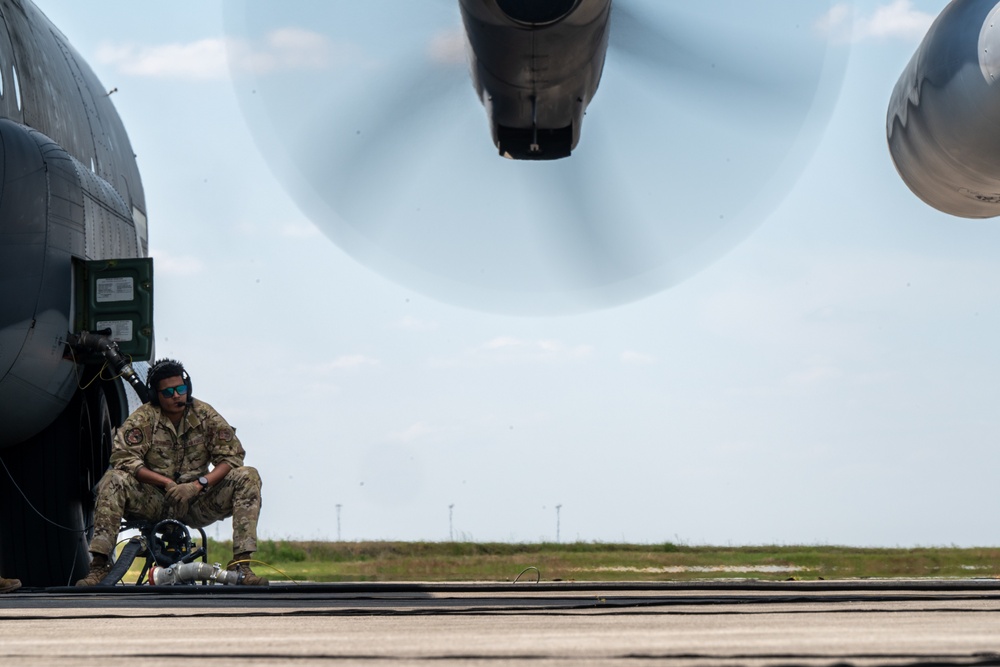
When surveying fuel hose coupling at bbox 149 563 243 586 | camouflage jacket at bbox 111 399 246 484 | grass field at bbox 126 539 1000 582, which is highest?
camouflage jacket at bbox 111 399 246 484

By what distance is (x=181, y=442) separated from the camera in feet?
26.3

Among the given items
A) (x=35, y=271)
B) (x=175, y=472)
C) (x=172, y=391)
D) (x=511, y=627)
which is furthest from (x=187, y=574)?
(x=511, y=627)

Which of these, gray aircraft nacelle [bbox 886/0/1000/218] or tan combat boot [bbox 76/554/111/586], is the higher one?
gray aircraft nacelle [bbox 886/0/1000/218]

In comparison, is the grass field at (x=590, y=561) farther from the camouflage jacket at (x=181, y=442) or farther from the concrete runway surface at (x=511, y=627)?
the concrete runway surface at (x=511, y=627)

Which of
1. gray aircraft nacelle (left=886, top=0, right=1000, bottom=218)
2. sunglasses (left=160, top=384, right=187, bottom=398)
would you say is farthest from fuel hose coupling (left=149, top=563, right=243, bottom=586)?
gray aircraft nacelle (left=886, top=0, right=1000, bottom=218)

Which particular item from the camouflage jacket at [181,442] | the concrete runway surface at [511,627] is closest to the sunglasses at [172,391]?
the camouflage jacket at [181,442]

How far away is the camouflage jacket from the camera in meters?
7.91

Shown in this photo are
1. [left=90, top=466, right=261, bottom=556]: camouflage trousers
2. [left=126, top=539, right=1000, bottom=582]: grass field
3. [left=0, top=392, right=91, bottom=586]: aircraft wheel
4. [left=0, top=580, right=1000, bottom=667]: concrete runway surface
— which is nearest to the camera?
[left=0, top=580, right=1000, bottom=667]: concrete runway surface

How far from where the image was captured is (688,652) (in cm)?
285

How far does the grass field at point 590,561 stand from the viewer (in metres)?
14.1

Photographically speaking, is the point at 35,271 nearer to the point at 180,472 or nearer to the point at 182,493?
the point at 180,472

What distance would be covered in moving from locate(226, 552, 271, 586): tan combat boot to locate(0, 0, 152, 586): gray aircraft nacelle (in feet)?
7.15

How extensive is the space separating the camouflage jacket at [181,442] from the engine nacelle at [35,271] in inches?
49.1

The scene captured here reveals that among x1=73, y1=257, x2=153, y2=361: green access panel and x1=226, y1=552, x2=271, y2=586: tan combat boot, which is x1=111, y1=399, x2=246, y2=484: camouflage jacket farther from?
x1=73, y1=257, x2=153, y2=361: green access panel
